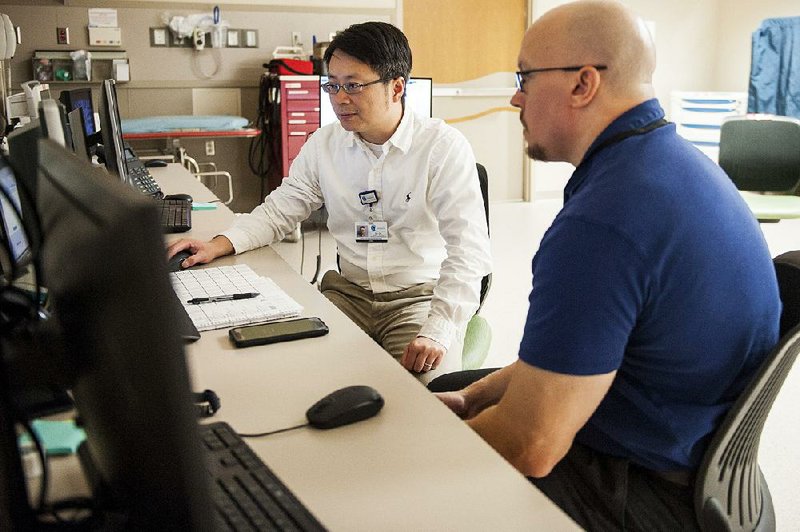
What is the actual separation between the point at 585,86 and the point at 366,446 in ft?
2.22

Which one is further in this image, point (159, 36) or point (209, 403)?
point (159, 36)

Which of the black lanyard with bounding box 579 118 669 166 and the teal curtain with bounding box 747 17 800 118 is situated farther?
the teal curtain with bounding box 747 17 800 118

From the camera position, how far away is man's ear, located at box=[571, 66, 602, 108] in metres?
1.25

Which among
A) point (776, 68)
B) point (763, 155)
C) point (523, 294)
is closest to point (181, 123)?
point (523, 294)

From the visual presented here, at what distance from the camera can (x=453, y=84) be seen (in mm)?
6582

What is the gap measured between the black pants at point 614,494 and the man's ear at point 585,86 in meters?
0.59

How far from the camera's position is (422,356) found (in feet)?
5.90

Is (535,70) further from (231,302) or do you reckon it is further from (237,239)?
(237,239)

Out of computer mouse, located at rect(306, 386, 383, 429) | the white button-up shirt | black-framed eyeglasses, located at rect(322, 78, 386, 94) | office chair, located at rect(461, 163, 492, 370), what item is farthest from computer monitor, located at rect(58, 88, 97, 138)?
computer mouse, located at rect(306, 386, 383, 429)

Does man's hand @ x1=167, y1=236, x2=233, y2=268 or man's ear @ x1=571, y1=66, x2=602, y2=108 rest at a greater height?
man's ear @ x1=571, y1=66, x2=602, y2=108

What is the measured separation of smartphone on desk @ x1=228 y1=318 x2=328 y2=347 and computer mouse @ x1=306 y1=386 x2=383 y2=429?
32 cm

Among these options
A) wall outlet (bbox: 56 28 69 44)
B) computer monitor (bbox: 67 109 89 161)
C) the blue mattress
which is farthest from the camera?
wall outlet (bbox: 56 28 69 44)

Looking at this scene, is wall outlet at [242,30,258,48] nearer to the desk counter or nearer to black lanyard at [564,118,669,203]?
the desk counter

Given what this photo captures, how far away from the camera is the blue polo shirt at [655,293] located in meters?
1.09
